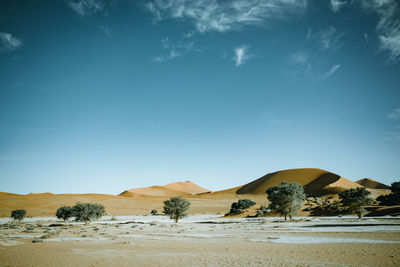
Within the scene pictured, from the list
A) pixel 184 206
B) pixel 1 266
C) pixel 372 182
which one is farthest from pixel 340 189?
pixel 372 182

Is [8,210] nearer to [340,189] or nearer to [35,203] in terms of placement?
[35,203]

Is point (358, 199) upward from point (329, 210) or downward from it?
upward

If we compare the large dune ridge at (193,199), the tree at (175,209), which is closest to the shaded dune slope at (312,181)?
the large dune ridge at (193,199)

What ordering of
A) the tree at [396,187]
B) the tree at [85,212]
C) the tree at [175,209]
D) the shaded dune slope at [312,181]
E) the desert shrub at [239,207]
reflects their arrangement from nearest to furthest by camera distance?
the tree at [85,212], the tree at [175,209], the tree at [396,187], the desert shrub at [239,207], the shaded dune slope at [312,181]

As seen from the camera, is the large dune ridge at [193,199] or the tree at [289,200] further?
the large dune ridge at [193,199]

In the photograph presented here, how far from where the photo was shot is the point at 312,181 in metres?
95.9

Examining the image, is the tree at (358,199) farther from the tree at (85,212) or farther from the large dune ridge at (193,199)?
the tree at (85,212)

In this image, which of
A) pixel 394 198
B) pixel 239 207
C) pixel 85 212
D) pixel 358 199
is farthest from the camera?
pixel 239 207

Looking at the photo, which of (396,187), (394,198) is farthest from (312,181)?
(394,198)

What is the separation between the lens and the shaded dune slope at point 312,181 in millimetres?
78106

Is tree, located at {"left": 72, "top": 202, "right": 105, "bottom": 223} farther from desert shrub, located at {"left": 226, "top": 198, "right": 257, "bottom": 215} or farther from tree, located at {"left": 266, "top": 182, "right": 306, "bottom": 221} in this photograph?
tree, located at {"left": 266, "top": 182, "right": 306, "bottom": 221}

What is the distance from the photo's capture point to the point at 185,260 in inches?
464

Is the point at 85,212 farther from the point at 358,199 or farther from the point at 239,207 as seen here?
the point at 358,199

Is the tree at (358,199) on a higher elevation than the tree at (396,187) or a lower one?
lower
